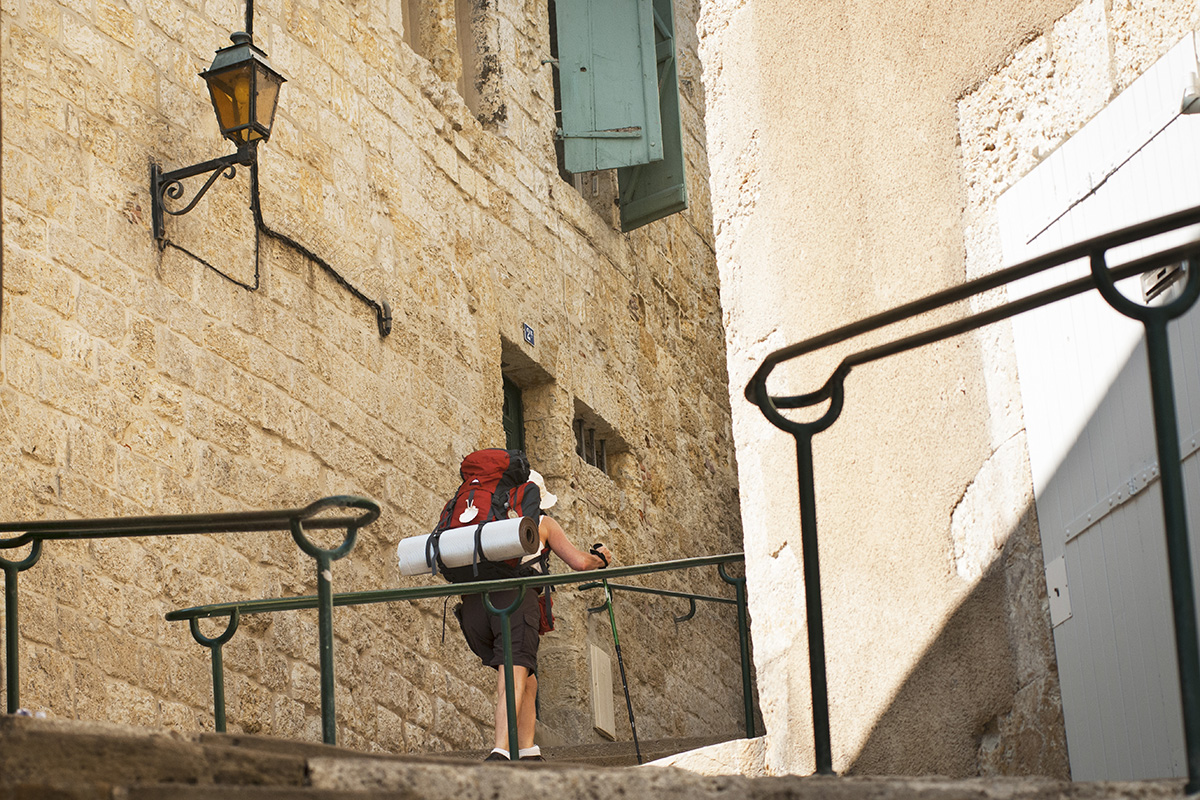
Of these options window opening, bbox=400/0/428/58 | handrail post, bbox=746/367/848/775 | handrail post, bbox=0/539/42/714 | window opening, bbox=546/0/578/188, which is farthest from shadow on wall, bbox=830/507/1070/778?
window opening, bbox=546/0/578/188

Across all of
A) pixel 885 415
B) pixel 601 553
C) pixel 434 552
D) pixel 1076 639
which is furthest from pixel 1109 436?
pixel 434 552

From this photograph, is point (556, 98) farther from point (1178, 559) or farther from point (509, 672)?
point (1178, 559)

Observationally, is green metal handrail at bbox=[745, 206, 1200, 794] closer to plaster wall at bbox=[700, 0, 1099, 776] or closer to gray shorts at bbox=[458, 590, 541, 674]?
plaster wall at bbox=[700, 0, 1099, 776]

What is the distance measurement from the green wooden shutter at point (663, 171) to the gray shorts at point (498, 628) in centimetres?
555

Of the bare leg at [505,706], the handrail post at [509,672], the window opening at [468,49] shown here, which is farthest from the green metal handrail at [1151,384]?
the window opening at [468,49]

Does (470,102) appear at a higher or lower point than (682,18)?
lower

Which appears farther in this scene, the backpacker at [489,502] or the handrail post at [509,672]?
the backpacker at [489,502]

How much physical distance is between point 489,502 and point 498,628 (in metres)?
0.45

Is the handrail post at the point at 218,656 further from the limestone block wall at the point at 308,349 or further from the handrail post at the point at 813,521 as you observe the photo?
the handrail post at the point at 813,521

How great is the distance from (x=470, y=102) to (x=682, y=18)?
3.76 m

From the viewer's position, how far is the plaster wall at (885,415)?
3.49 m

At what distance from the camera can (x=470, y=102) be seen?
931 cm

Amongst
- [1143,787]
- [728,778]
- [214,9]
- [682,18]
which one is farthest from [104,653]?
[682,18]

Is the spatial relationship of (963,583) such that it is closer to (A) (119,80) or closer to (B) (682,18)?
(A) (119,80)
